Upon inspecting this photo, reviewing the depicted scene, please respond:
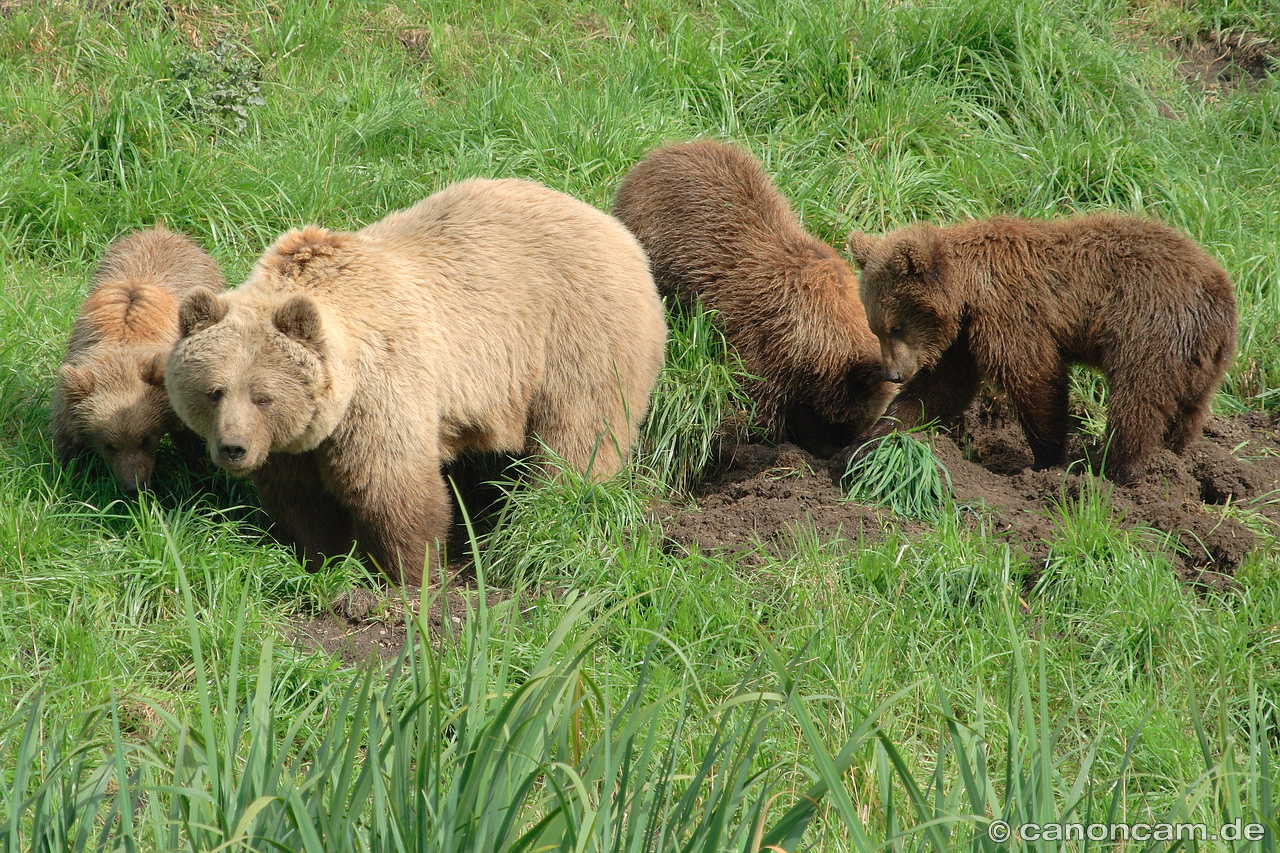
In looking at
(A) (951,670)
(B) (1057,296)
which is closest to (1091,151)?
(B) (1057,296)

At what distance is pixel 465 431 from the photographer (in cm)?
528

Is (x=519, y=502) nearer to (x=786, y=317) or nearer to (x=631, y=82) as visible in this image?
(x=786, y=317)

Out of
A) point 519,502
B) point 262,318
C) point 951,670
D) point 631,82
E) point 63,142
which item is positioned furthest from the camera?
point 631,82

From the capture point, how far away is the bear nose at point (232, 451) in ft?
13.9

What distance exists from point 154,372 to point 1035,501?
3.88 m

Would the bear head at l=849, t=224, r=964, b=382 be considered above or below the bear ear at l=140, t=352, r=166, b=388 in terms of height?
above

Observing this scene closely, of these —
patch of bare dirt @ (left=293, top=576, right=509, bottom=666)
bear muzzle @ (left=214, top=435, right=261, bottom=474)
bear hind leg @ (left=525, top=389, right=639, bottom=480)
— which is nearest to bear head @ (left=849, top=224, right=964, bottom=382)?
bear hind leg @ (left=525, top=389, right=639, bottom=480)

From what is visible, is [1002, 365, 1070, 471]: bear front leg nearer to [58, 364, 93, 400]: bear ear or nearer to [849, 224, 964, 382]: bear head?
[849, 224, 964, 382]: bear head

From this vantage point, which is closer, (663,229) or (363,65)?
(663,229)

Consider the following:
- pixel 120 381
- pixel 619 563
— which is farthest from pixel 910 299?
pixel 120 381

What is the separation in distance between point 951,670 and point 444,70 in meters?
5.64

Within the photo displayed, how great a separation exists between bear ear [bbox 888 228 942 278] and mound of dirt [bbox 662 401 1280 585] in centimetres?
83

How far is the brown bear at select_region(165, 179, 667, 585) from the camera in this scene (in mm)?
4379

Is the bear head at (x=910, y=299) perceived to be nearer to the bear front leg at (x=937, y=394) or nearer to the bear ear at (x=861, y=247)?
the bear ear at (x=861, y=247)
